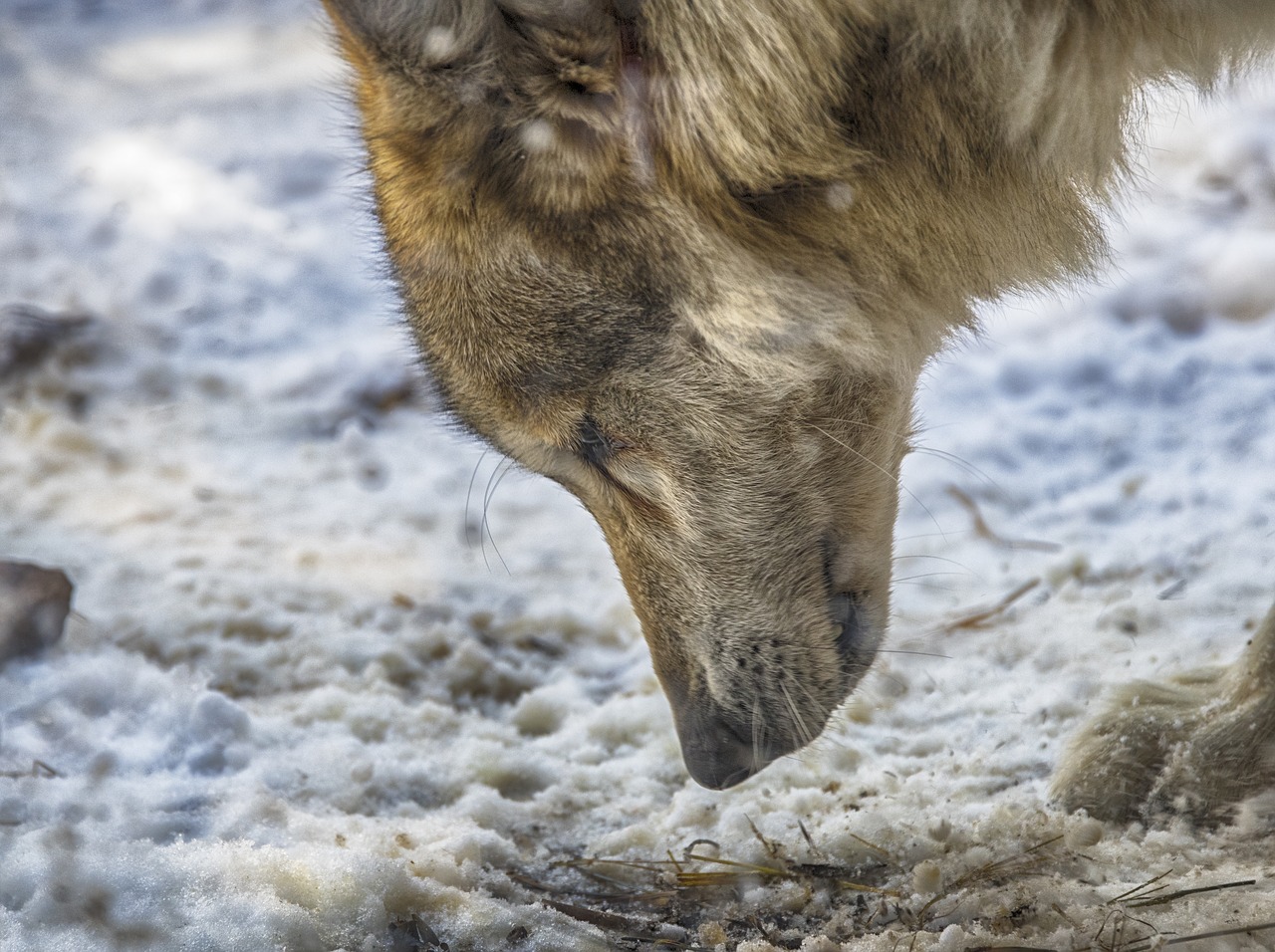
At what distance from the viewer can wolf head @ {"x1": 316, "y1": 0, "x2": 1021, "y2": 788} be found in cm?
155

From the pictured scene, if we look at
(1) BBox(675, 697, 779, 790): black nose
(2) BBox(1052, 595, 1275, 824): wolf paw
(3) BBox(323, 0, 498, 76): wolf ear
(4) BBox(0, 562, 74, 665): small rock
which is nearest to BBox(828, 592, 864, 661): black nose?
(1) BBox(675, 697, 779, 790): black nose

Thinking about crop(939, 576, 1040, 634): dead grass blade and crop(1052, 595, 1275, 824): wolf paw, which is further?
crop(939, 576, 1040, 634): dead grass blade

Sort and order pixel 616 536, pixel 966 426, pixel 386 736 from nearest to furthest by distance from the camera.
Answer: pixel 616 536, pixel 386 736, pixel 966 426

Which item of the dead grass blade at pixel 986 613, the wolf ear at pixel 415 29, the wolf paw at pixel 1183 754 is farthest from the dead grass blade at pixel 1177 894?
the wolf ear at pixel 415 29

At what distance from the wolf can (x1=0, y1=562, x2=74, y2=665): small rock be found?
1.51 metres

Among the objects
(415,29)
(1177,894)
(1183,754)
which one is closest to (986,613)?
(1183,754)

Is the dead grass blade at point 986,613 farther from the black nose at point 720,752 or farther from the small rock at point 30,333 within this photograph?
the small rock at point 30,333

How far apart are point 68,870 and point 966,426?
3082mm

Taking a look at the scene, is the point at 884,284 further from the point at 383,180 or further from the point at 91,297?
the point at 91,297

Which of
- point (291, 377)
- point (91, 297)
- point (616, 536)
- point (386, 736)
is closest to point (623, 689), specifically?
point (386, 736)

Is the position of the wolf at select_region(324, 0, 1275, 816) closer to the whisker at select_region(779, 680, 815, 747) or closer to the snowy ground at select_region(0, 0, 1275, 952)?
the whisker at select_region(779, 680, 815, 747)

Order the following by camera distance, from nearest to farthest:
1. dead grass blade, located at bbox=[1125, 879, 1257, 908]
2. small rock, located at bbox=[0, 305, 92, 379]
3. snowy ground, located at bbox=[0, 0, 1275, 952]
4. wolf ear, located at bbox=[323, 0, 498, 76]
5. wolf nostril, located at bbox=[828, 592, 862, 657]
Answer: wolf ear, located at bbox=[323, 0, 498, 76] → dead grass blade, located at bbox=[1125, 879, 1257, 908] → snowy ground, located at bbox=[0, 0, 1275, 952] → wolf nostril, located at bbox=[828, 592, 862, 657] → small rock, located at bbox=[0, 305, 92, 379]

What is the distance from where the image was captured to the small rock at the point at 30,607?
114 inches

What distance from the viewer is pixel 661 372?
1.90m
